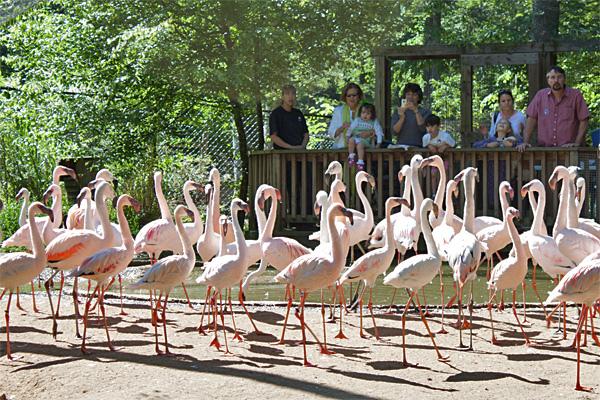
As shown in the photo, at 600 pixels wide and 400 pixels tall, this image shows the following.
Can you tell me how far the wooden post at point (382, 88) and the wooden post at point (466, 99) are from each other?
1.20 meters

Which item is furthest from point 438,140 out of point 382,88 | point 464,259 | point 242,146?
point 464,259

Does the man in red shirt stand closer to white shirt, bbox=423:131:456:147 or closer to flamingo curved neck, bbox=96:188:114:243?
white shirt, bbox=423:131:456:147

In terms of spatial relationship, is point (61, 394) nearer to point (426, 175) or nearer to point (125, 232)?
point (125, 232)

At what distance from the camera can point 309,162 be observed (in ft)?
48.7

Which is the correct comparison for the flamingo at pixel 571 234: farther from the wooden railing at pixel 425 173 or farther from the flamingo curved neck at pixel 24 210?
the flamingo curved neck at pixel 24 210

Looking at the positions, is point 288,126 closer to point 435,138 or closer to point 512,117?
point 435,138

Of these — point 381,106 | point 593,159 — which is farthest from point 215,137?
point 593,159

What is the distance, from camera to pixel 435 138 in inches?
551

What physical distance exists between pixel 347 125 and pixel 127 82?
4529 millimetres

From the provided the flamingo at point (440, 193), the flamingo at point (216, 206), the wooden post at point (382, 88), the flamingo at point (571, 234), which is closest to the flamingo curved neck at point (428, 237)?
the flamingo at point (571, 234)

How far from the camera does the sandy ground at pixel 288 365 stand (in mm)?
6516

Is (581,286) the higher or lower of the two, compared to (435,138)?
lower

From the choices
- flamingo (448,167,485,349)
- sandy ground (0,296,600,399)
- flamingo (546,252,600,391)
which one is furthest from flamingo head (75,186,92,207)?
flamingo (546,252,600,391)

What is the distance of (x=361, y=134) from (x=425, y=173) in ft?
3.70
